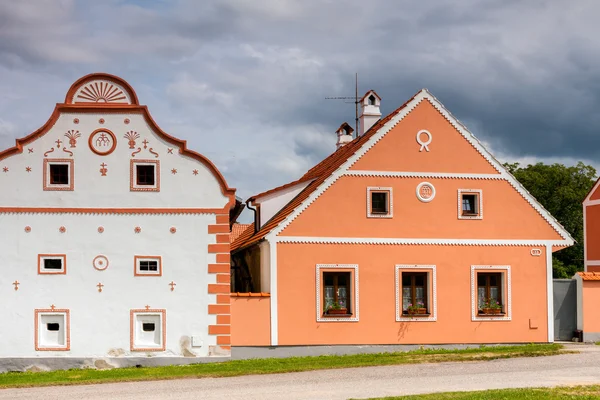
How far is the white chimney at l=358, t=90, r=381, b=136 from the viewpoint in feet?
124

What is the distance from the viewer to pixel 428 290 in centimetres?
3181

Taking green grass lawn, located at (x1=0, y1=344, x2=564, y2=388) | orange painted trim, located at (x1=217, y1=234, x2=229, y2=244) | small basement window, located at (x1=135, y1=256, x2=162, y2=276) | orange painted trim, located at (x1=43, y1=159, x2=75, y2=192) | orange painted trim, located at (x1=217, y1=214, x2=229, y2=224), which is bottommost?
green grass lawn, located at (x1=0, y1=344, x2=564, y2=388)

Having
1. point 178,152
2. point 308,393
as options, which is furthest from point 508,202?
→ point 308,393

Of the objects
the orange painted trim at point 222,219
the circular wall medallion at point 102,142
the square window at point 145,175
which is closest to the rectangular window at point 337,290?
the orange painted trim at point 222,219

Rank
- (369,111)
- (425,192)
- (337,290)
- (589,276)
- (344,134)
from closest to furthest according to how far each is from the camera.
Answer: (337,290)
(425,192)
(589,276)
(369,111)
(344,134)

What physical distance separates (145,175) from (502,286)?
42.6 feet

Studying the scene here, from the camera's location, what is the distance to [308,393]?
2111 centimetres

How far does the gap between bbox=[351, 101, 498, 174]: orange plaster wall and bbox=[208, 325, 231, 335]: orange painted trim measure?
276 inches

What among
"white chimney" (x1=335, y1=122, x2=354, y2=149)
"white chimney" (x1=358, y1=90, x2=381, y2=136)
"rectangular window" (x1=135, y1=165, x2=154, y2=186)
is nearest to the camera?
"rectangular window" (x1=135, y1=165, x2=154, y2=186)

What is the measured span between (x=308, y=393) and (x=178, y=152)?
11.1m

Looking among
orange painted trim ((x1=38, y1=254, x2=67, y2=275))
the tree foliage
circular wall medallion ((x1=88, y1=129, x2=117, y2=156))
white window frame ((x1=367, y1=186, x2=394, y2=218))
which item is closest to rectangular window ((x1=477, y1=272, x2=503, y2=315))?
white window frame ((x1=367, y1=186, x2=394, y2=218))

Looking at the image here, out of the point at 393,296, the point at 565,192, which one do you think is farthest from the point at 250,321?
the point at 565,192

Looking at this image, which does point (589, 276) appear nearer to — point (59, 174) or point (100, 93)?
point (100, 93)

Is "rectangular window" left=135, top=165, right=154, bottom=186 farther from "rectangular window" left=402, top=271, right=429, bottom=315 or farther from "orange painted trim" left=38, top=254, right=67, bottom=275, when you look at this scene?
"rectangular window" left=402, top=271, right=429, bottom=315
